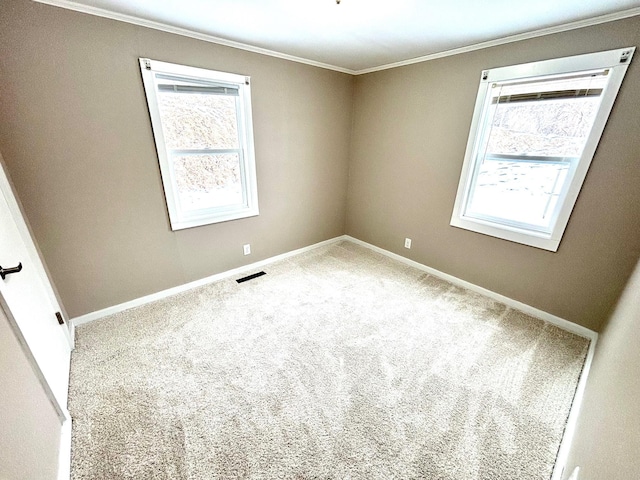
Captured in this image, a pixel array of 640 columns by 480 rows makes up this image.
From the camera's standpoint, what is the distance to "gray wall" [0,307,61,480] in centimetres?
84

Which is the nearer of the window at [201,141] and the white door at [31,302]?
the white door at [31,302]

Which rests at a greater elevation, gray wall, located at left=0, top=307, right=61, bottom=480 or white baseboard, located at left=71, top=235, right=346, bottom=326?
gray wall, located at left=0, top=307, right=61, bottom=480

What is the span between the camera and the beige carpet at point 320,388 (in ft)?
4.05

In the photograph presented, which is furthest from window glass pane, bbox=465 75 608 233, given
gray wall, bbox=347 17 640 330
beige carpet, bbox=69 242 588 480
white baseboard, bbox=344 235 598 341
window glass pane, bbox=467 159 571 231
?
beige carpet, bbox=69 242 588 480

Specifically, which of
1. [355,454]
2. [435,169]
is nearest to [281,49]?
[435,169]

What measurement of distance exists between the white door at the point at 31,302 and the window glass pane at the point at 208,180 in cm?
104

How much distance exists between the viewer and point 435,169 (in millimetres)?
2742

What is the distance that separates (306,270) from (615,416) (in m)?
2.52

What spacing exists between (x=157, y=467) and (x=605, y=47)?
3.57 metres

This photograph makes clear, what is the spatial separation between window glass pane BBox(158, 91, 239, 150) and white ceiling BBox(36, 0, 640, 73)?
0.47 metres

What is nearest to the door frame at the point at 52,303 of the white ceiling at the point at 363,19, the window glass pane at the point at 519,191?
the white ceiling at the point at 363,19

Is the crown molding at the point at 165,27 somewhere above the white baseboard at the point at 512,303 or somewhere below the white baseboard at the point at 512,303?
above

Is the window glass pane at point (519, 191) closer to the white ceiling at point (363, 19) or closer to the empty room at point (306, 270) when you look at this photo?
the empty room at point (306, 270)

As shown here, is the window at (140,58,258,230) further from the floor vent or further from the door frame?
the door frame
